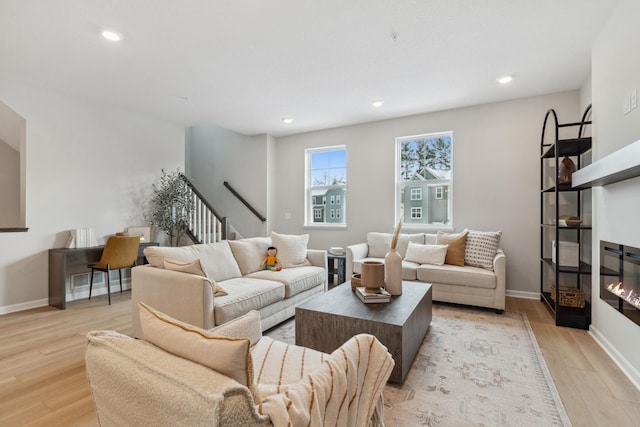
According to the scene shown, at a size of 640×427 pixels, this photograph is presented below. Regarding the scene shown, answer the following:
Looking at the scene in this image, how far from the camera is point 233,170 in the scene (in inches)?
243

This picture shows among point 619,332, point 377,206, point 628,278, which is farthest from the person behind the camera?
point 377,206

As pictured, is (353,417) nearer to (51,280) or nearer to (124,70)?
(124,70)

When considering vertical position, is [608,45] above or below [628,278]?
above

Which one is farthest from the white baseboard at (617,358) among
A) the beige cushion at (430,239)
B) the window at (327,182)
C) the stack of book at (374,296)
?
the window at (327,182)

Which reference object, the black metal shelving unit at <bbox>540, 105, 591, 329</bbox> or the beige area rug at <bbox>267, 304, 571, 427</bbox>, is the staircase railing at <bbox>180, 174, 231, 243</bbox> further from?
the black metal shelving unit at <bbox>540, 105, 591, 329</bbox>

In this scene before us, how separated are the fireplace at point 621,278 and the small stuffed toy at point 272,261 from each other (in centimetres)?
288

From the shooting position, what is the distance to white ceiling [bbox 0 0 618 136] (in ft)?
7.66

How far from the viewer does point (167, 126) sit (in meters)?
5.11

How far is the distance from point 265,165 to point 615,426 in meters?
5.27

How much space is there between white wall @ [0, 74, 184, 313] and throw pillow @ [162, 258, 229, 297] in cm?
230

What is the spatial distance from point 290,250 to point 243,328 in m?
2.35

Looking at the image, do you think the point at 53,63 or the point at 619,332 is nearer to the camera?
the point at 619,332

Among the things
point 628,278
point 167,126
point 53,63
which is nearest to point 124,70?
point 53,63

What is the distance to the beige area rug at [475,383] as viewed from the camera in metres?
1.69
